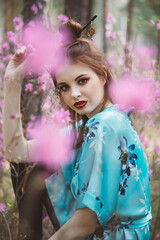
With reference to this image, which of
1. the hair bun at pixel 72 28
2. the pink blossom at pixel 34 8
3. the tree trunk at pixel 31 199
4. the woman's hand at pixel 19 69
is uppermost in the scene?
the pink blossom at pixel 34 8

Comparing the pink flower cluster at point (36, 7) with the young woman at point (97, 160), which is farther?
the pink flower cluster at point (36, 7)

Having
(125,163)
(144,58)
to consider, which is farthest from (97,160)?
(144,58)

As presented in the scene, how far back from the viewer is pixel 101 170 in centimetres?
145

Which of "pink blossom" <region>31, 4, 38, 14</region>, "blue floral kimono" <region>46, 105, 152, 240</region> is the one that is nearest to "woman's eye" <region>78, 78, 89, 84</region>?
"blue floral kimono" <region>46, 105, 152, 240</region>

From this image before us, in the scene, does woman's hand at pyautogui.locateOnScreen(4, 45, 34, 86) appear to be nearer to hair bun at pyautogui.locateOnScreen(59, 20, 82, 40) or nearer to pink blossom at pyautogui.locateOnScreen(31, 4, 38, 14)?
hair bun at pyautogui.locateOnScreen(59, 20, 82, 40)

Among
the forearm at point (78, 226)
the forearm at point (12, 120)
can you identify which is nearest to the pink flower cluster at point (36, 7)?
the forearm at point (12, 120)

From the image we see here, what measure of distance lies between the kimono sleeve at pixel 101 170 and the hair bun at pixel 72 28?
0.59m

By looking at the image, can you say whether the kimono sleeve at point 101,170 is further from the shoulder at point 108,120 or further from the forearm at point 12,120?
the forearm at point 12,120

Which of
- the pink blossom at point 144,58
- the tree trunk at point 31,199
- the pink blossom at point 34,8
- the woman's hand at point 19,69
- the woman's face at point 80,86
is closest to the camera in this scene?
the woman's hand at point 19,69

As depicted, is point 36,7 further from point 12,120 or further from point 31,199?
point 31,199

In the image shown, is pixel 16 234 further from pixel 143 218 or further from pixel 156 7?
pixel 156 7

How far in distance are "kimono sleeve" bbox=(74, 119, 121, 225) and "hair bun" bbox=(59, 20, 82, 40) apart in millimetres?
595

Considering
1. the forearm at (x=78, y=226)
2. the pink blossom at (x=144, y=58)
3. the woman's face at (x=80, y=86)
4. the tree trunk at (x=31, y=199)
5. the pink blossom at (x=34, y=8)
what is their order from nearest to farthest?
the forearm at (x=78, y=226), the woman's face at (x=80, y=86), the tree trunk at (x=31, y=199), the pink blossom at (x=34, y=8), the pink blossom at (x=144, y=58)

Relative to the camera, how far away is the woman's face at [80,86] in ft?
5.54
